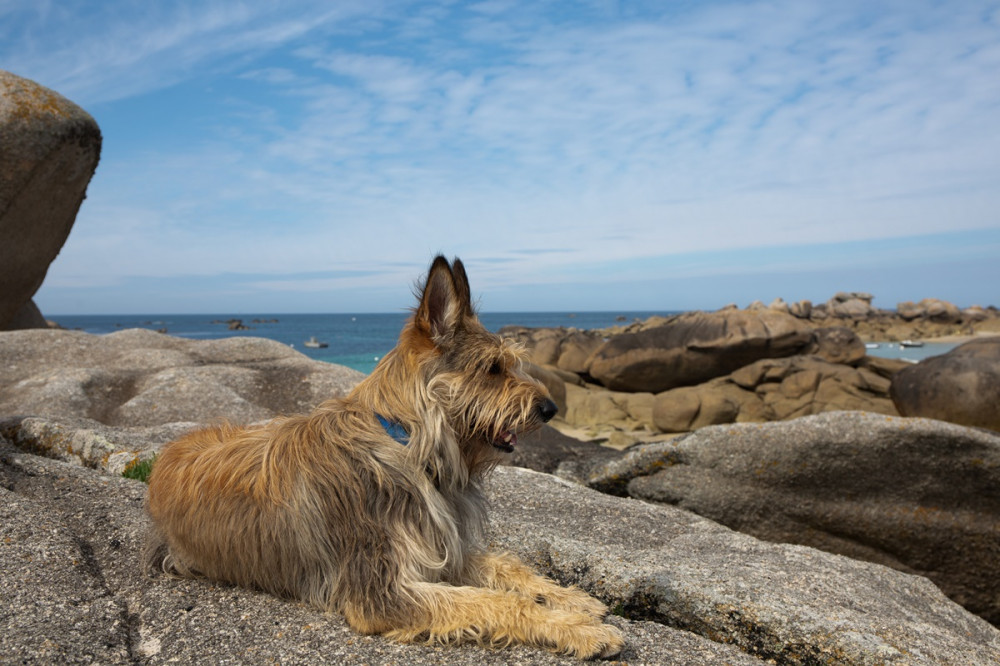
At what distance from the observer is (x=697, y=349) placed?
24.8m

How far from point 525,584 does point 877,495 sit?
648 cm

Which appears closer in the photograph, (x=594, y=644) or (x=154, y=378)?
(x=594, y=644)

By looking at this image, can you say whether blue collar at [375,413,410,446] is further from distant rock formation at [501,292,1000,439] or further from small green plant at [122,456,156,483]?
distant rock formation at [501,292,1000,439]

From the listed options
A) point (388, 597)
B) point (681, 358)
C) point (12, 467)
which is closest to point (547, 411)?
point (388, 597)

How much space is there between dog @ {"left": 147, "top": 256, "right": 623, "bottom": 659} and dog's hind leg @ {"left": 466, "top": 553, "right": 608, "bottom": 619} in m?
0.01

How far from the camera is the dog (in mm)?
3945

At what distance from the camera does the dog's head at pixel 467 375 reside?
4051mm

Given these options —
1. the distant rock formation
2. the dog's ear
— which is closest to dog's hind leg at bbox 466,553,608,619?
the dog's ear

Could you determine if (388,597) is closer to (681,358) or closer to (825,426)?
(825,426)

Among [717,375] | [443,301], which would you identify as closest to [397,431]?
[443,301]

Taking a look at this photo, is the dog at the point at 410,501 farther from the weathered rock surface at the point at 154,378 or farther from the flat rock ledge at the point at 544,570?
the weathered rock surface at the point at 154,378

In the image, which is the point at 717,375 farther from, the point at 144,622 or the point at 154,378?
the point at 144,622

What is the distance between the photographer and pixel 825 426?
902cm

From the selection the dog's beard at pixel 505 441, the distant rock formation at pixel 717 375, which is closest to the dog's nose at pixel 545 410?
the dog's beard at pixel 505 441
